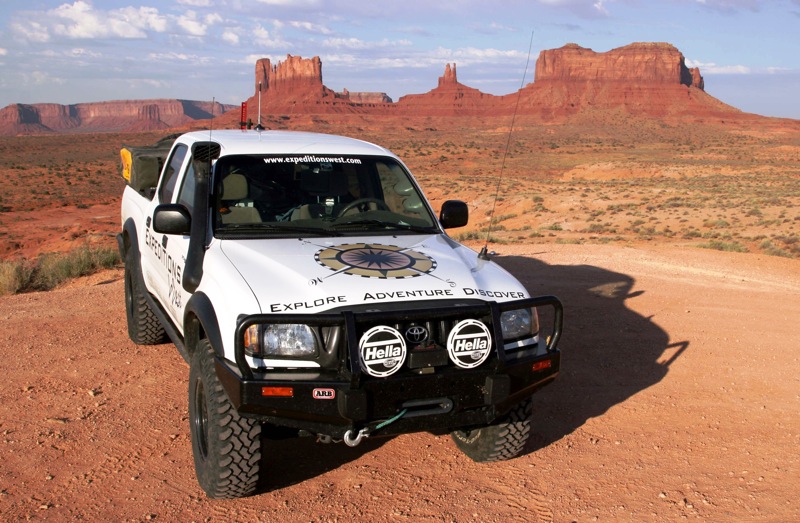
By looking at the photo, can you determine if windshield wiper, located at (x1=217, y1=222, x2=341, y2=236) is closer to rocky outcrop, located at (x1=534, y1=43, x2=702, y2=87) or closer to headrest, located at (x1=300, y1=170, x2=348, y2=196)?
headrest, located at (x1=300, y1=170, x2=348, y2=196)

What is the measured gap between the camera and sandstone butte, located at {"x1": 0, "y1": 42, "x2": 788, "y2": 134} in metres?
Answer: 118

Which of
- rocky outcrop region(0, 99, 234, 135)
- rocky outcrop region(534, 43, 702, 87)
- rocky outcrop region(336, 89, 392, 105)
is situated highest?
rocky outcrop region(534, 43, 702, 87)

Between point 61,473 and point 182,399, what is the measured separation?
1.21m

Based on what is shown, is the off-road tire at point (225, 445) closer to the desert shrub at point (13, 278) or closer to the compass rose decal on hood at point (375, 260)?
the compass rose decal on hood at point (375, 260)

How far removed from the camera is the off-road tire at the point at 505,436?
4113mm

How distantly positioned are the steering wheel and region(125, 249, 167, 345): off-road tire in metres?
2.12

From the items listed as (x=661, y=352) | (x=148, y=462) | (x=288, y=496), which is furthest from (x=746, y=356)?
(x=148, y=462)

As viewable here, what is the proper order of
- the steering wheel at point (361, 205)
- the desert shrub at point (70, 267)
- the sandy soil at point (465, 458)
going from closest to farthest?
the sandy soil at point (465, 458)
the steering wheel at point (361, 205)
the desert shrub at point (70, 267)

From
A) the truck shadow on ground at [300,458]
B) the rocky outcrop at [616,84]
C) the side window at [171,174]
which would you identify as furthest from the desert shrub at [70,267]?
A: the rocky outcrop at [616,84]

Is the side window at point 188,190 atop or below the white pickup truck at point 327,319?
atop

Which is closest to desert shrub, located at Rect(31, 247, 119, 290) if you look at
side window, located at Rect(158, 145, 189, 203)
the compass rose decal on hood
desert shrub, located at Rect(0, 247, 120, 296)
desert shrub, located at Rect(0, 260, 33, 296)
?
desert shrub, located at Rect(0, 247, 120, 296)

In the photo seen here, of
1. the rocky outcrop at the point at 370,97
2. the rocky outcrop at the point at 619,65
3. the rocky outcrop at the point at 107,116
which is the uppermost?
the rocky outcrop at the point at 619,65

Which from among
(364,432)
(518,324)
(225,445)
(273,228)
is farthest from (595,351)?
(225,445)

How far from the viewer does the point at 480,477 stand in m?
4.14
